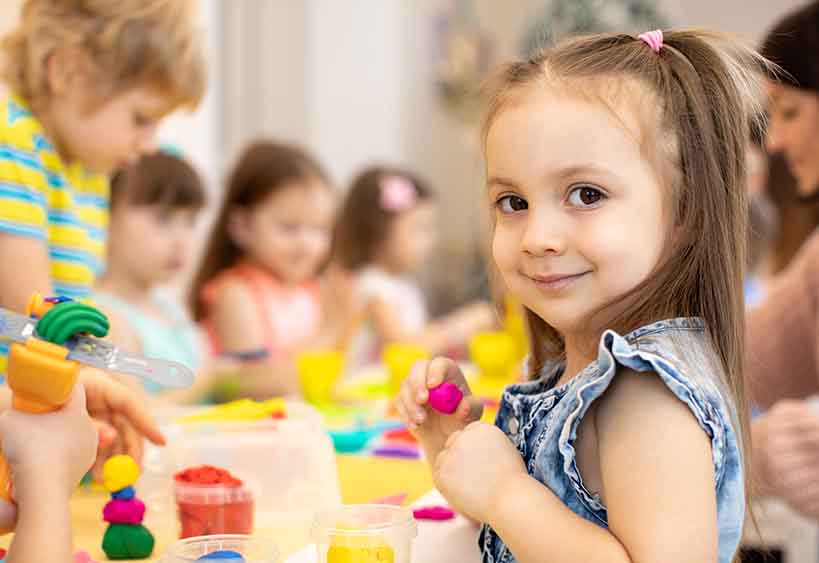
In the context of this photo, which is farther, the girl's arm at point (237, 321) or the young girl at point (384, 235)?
the young girl at point (384, 235)

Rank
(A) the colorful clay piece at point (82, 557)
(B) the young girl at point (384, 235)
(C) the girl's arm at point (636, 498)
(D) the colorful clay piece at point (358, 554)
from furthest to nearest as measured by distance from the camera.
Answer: (B) the young girl at point (384, 235) < (A) the colorful clay piece at point (82, 557) < (D) the colorful clay piece at point (358, 554) < (C) the girl's arm at point (636, 498)

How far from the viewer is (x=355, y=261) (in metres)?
3.39

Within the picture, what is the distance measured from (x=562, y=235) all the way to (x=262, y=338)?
2115 mm

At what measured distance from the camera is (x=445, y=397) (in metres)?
1.02

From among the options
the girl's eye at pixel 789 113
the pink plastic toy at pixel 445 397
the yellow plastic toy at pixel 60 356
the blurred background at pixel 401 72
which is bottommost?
the pink plastic toy at pixel 445 397

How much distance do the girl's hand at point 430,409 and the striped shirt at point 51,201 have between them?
0.60 m

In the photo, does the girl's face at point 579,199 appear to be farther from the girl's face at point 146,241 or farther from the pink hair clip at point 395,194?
the pink hair clip at point 395,194

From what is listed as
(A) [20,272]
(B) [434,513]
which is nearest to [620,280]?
(B) [434,513]

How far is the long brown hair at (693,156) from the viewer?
2.88 ft

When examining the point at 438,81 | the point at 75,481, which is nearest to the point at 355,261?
the point at 438,81

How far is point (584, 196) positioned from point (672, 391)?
179 mm

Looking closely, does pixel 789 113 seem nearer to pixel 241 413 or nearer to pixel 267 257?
pixel 241 413

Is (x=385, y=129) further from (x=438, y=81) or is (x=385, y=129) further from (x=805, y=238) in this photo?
(x=805, y=238)

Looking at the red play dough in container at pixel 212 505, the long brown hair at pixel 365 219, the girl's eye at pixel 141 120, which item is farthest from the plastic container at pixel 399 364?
the long brown hair at pixel 365 219
